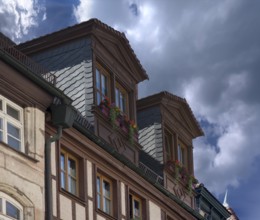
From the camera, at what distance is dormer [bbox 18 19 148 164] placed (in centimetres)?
2670

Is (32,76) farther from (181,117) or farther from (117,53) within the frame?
(181,117)

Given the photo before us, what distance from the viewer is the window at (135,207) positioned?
1114 inches

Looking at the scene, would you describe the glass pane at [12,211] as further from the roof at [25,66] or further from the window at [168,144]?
the window at [168,144]

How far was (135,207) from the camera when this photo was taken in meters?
28.9

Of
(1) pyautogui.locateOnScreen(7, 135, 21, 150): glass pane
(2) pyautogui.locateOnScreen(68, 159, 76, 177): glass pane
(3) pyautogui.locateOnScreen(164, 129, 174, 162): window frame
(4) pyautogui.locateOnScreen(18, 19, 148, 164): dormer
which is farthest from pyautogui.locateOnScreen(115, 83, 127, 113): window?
(1) pyautogui.locateOnScreen(7, 135, 21, 150): glass pane

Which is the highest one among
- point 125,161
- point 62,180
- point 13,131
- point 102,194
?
point 125,161

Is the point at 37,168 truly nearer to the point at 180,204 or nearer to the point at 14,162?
the point at 14,162

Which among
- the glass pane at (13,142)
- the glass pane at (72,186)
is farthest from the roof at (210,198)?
the glass pane at (13,142)

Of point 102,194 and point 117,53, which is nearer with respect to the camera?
point 102,194

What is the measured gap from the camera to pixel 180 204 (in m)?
31.9

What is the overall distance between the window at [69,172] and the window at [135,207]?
156 inches

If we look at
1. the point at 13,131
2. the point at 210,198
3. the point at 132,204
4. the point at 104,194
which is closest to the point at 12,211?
the point at 13,131

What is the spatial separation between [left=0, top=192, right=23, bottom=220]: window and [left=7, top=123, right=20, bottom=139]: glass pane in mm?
1660

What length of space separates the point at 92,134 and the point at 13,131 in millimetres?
3835
